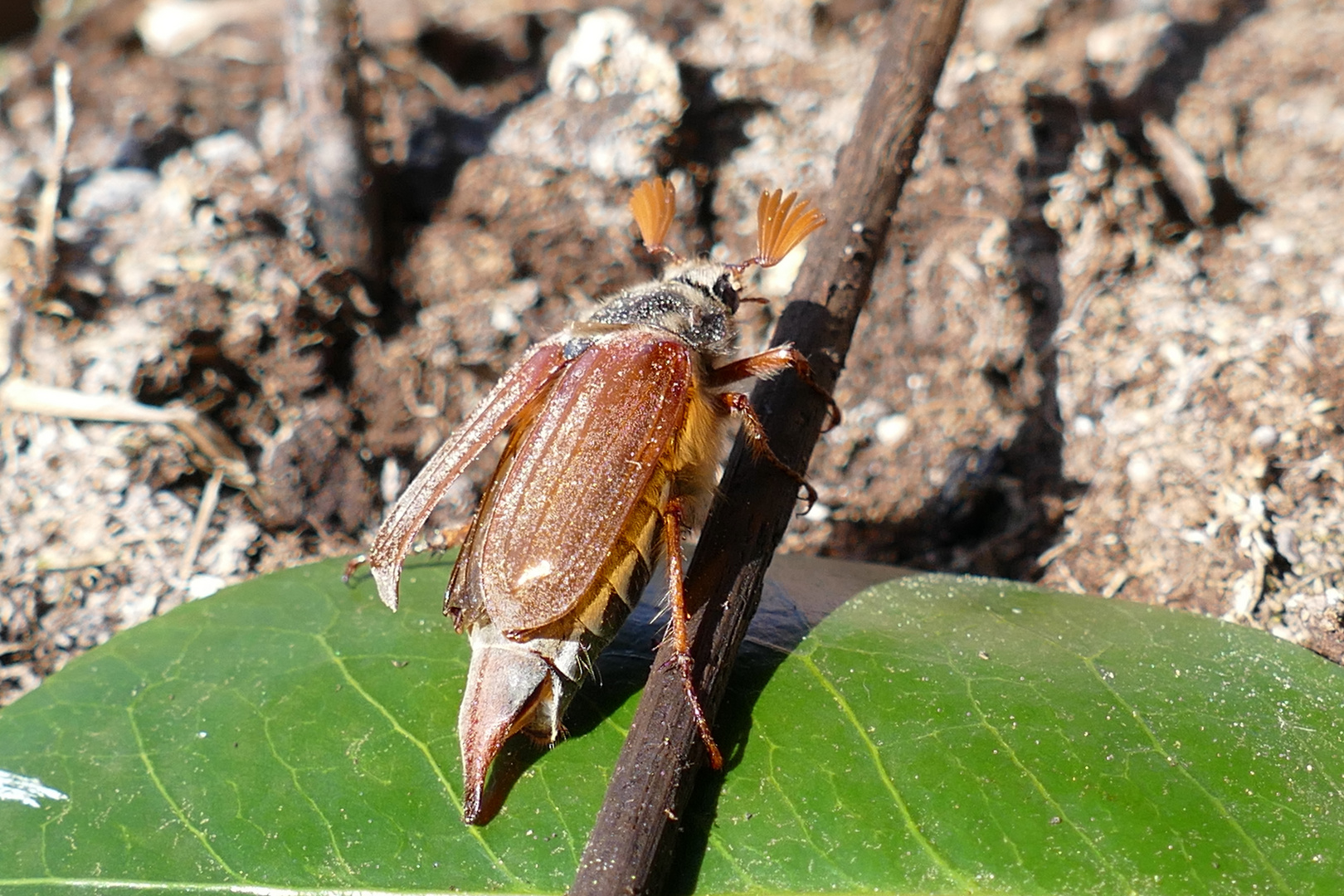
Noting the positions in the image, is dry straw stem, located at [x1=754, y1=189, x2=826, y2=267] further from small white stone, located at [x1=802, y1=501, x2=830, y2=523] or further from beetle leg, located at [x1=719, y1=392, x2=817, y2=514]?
small white stone, located at [x1=802, y1=501, x2=830, y2=523]

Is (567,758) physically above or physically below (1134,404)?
below

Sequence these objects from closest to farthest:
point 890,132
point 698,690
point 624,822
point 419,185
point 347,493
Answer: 1. point 624,822
2. point 698,690
3. point 890,132
4. point 347,493
5. point 419,185

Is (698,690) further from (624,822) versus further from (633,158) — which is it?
(633,158)

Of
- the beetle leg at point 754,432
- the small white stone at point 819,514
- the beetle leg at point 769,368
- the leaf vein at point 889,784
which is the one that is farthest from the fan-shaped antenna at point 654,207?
the leaf vein at point 889,784

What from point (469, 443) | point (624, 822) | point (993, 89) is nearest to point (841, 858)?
point (624, 822)

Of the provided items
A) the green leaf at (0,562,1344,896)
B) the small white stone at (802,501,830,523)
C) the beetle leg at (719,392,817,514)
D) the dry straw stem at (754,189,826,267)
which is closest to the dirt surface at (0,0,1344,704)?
the small white stone at (802,501,830,523)

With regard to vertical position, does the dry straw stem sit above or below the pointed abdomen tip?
above
